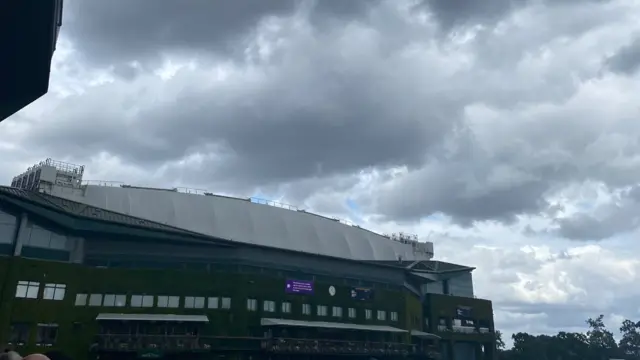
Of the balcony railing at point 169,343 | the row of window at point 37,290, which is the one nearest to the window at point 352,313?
the balcony railing at point 169,343

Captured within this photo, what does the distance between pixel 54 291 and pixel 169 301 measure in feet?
47.3

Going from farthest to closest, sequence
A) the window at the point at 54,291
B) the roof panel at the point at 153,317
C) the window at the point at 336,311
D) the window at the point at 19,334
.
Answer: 1. the window at the point at 336,311
2. the roof panel at the point at 153,317
3. the window at the point at 54,291
4. the window at the point at 19,334

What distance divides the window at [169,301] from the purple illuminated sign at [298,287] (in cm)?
1657

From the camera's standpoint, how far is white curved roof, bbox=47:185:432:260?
97.3 meters

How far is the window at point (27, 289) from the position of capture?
223 feet

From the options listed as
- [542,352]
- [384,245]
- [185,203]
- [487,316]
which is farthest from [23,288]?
[542,352]

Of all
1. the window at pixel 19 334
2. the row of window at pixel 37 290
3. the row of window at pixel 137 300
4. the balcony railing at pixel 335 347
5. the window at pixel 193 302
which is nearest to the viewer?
the window at pixel 19 334

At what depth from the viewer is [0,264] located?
67625mm

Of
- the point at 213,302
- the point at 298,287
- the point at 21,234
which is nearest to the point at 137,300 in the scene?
the point at 213,302

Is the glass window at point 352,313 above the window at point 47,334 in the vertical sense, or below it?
above

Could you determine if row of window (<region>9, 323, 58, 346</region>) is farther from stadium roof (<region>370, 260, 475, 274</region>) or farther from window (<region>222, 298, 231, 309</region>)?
stadium roof (<region>370, 260, 475, 274</region>)

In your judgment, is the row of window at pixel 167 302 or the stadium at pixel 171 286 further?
the row of window at pixel 167 302

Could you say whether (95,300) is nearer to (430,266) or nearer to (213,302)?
(213,302)

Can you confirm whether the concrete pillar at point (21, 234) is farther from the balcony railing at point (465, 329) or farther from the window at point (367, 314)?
the balcony railing at point (465, 329)
